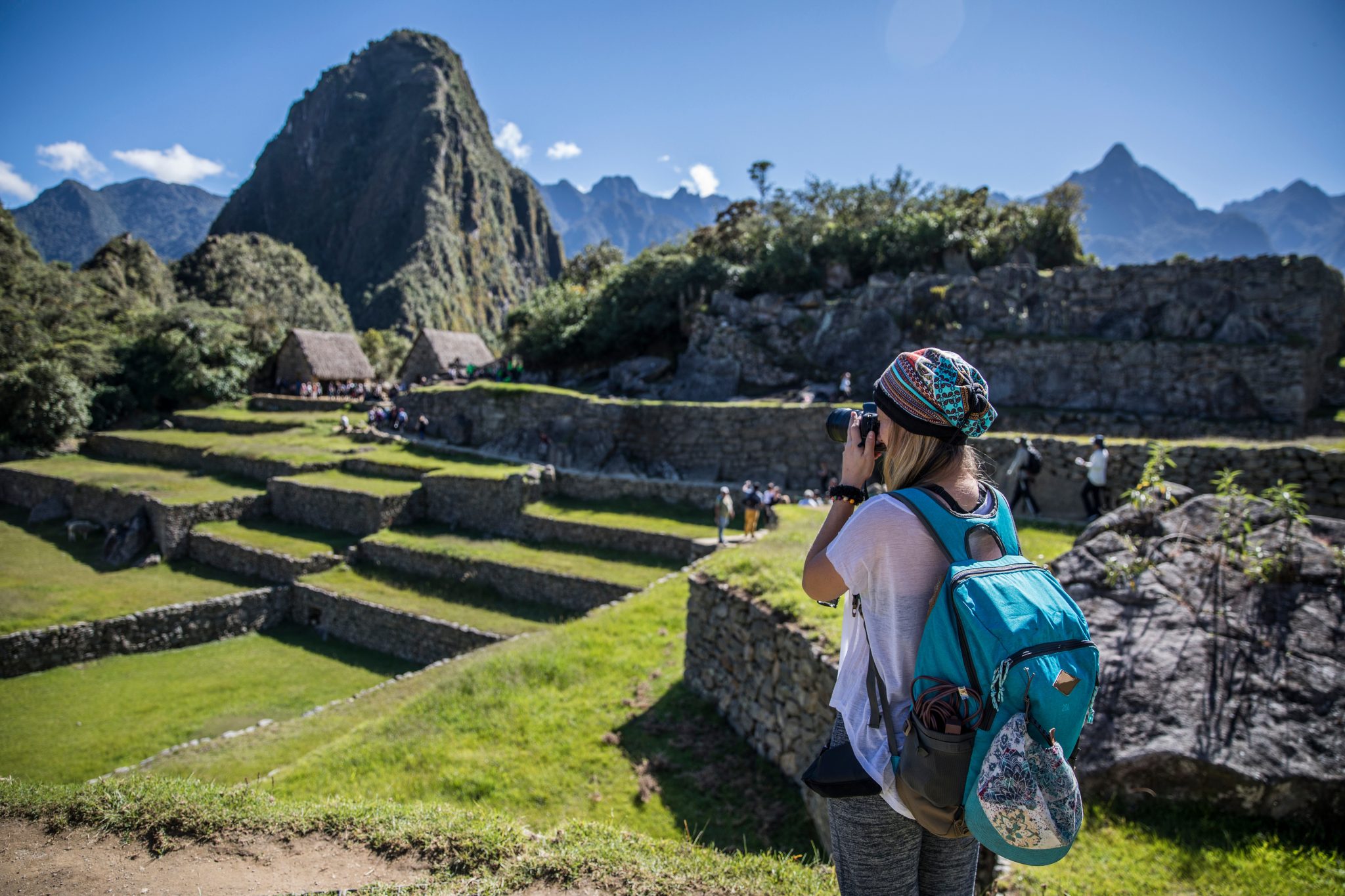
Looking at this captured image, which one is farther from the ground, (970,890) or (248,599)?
(970,890)

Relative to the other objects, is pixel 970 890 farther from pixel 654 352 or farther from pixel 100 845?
pixel 654 352

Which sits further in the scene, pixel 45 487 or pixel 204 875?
pixel 45 487

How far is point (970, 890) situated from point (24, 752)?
46.6 ft

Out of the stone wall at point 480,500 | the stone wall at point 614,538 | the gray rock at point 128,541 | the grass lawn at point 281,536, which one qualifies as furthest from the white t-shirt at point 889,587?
the gray rock at point 128,541

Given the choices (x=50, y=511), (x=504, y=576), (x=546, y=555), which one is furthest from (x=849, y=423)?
(x=50, y=511)

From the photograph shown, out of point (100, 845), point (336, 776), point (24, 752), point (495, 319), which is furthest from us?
point (495, 319)

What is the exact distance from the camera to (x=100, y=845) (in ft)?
11.0

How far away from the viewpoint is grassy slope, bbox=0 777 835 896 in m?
3.31

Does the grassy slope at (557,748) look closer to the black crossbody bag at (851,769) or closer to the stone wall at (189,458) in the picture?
the black crossbody bag at (851,769)

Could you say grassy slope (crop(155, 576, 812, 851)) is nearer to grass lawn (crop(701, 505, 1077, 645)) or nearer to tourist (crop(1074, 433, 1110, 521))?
grass lawn (crop(701, 505, 1077, 645))

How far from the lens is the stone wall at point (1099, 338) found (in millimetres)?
15781

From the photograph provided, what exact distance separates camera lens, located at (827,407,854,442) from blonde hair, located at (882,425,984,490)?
13.2 inches

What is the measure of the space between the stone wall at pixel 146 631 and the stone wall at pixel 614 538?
6693 millimetres

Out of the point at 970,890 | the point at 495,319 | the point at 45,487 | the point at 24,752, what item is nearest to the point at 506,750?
the point at 970,890
